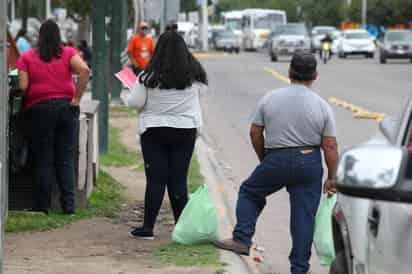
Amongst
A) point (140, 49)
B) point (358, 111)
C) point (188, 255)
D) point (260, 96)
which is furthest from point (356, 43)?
point (188, 255)

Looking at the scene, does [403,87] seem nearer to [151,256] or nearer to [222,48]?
[151,256]

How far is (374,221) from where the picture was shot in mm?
4637

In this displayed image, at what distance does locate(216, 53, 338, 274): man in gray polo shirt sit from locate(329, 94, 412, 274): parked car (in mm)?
2393

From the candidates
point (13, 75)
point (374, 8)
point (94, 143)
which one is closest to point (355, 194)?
point (13, 75)

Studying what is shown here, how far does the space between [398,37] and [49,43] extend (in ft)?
153

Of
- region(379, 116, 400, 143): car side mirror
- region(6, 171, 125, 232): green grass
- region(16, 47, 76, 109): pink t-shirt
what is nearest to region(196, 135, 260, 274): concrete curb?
region(6, 171, 125, 232): green grass

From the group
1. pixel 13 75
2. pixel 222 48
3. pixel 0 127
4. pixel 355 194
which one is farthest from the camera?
pixel 222 48

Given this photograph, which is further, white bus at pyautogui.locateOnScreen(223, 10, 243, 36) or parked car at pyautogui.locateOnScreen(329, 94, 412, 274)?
white bus at pyautogui.locateOnScreen(223, 10, 243, 36)

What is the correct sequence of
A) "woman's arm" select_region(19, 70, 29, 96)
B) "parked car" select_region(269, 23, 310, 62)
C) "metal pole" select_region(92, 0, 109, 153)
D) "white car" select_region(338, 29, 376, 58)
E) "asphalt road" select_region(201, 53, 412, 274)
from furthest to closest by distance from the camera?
"white car" select_region(338, 29, 376, 58)
"parked car" select_region(269, 23, 310, 62)
"metal pole" select_region(92, 0, 109, 153)
"asphalt road" select_region(201, 53, 412, 274)
"woman's arm" select_region(19, 70, 29, 96)

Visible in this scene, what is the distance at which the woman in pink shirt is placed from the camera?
10.6 m

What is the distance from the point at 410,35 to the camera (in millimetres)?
56688

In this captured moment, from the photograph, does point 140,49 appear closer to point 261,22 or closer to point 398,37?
point 398,37

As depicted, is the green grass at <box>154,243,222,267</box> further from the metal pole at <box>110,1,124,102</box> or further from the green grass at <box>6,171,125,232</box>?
the metal pole at <box>110,1,124,102</box>

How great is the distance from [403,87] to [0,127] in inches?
1155
